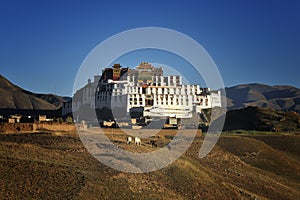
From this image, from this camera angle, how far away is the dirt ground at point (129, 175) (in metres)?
22.3

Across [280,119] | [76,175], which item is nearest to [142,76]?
[280,119]

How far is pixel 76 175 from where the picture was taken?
79.4ft

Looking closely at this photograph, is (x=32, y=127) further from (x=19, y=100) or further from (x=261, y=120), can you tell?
(x=19, y=100)

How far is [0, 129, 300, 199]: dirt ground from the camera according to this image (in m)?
22.3

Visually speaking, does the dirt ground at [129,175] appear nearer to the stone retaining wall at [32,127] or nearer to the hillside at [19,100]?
the stone retaining wall at [32,127]

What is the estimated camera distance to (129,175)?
26.5 metres

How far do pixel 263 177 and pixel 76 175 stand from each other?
19.6 meters

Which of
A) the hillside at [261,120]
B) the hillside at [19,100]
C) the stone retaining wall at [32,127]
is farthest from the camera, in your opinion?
the hillside at [19,100]

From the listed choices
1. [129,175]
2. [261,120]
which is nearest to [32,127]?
[129,175]

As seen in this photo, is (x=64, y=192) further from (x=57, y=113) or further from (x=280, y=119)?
(x=57, y=113)

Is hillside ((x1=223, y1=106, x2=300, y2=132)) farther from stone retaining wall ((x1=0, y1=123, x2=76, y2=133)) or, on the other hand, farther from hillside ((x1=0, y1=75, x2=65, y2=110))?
Answer: hillside ((x1=0, y1=75, x2=65, y2=110))

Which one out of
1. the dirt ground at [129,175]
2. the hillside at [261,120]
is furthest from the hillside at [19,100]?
the dirt ground at [129,175]

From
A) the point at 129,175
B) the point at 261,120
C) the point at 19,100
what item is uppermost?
the point at 19,100

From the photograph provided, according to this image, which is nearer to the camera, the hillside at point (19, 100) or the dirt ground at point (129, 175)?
the dirt ground at point (129, 175)
